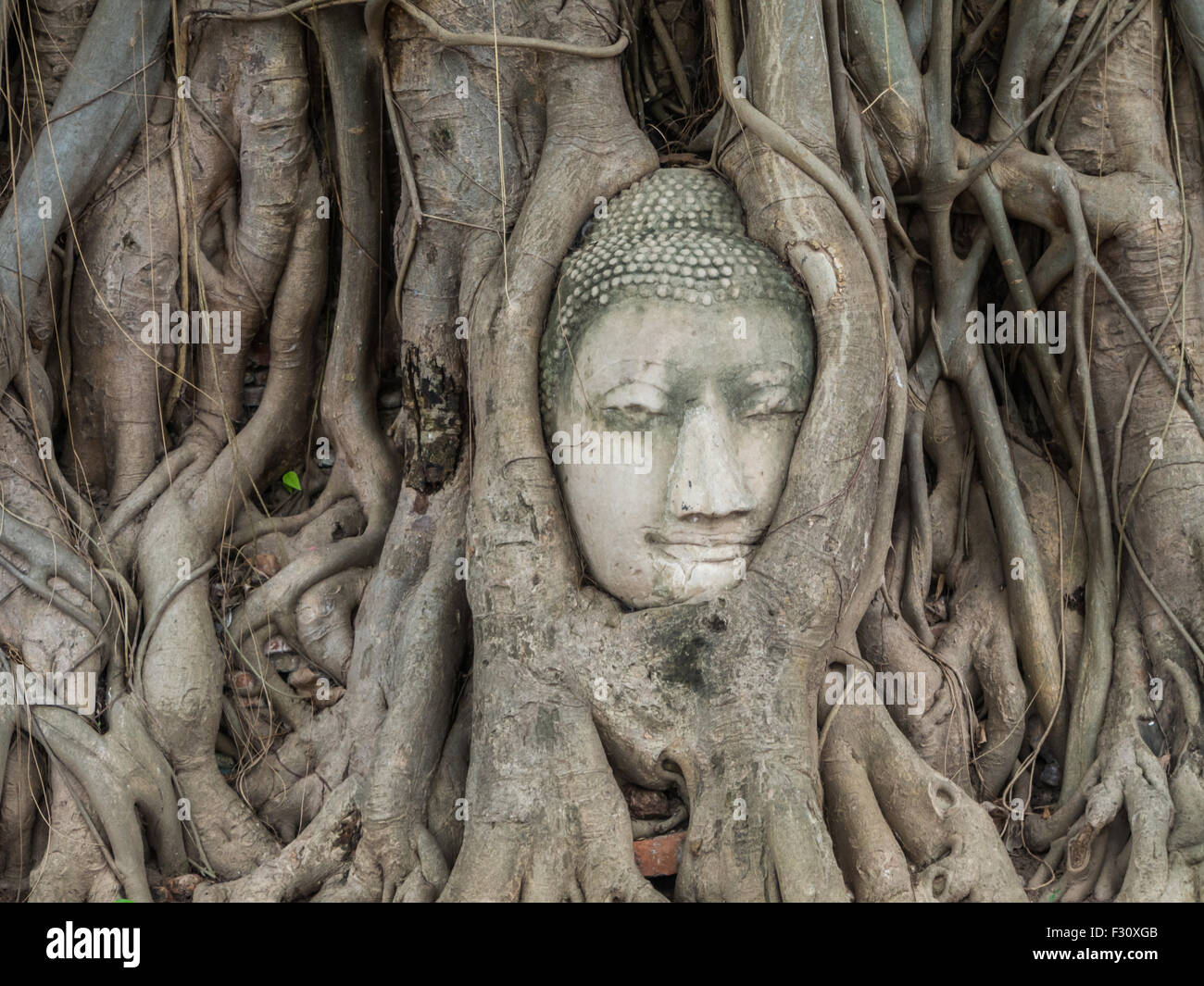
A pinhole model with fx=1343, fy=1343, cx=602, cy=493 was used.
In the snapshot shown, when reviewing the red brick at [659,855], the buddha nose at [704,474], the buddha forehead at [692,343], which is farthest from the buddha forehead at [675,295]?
the red brick at [659,855]

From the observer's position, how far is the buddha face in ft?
10.1

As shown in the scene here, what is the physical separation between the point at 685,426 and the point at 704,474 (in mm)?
122

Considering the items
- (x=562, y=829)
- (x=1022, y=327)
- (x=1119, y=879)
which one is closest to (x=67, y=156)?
(x=562, y=829)

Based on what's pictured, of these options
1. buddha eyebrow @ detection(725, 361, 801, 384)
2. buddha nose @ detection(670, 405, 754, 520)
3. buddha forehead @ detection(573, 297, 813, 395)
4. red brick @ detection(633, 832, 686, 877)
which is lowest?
red brick @ detection(633, 832, 686, 877)

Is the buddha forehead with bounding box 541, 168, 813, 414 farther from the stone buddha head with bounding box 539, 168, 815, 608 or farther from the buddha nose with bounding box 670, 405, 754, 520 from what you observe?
the buddha nose with bounding box 670, 405, 754, 520

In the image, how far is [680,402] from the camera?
3092 millimetres

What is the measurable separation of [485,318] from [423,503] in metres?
0.58

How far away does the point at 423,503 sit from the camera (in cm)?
359

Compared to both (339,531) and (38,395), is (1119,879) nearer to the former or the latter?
(339,531)

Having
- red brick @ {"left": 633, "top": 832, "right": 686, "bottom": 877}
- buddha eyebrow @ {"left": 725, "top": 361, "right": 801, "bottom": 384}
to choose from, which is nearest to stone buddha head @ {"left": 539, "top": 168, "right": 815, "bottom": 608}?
buddha eyebrow @ {"left": 725, "top": 361, "right": 801, "bottom": 384}

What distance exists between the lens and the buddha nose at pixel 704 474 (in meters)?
3.03

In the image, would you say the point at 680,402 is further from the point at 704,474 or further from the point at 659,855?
the point at 659,855

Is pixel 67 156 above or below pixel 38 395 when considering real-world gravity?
above

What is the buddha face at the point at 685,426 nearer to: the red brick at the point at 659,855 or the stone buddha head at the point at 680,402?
the stone buddha head at the point at 680,402
